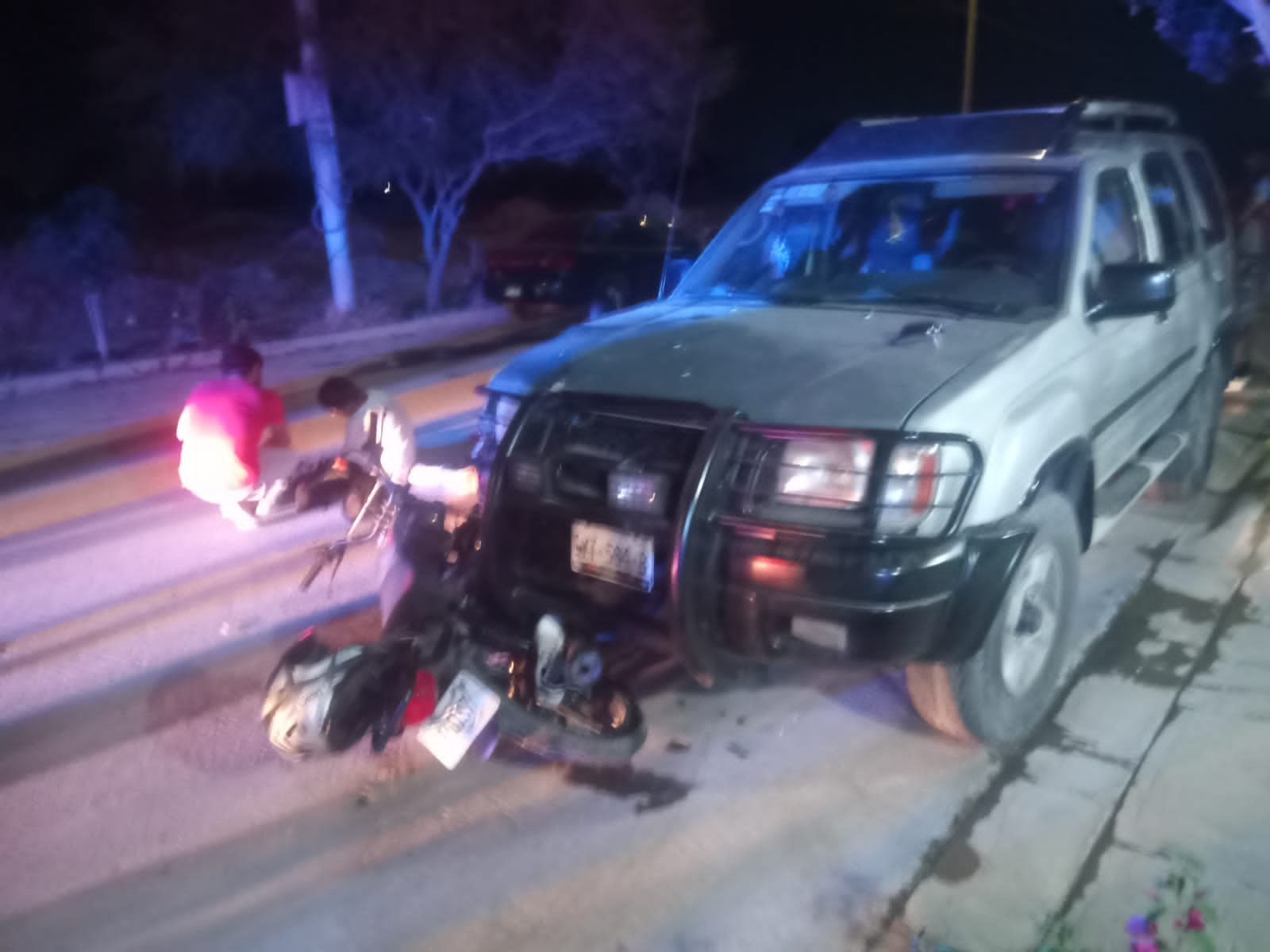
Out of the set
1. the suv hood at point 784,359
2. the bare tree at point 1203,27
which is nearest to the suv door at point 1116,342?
the suv hood at point 784,359

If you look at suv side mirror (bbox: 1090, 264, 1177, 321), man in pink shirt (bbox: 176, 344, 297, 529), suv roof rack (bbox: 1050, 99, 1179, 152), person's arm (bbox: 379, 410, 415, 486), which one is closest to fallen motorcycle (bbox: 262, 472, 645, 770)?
person's arm (bbox: 379, 410, 415, 486)

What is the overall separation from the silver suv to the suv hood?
0.01 meters

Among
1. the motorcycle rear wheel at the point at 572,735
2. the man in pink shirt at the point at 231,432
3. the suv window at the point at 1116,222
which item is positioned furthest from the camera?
the man in pink shirt at the point at 231,432

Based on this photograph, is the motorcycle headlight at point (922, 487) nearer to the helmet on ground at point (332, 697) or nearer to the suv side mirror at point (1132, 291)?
the suv side mirror at point (1132, 291)

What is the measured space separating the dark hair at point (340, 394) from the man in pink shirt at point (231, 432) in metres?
0.61

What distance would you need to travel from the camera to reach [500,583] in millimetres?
3422

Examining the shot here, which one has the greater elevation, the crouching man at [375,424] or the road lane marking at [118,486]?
the crouching man at [375,424]

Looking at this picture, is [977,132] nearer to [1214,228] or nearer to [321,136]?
[1214,228]

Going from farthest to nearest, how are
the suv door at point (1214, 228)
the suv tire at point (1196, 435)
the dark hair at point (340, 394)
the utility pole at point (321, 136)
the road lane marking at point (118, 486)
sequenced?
the utility pole at point (321, 136) < the road lane marking at point (118, 486) < the suv tire at point (1196, 435) < the suv door at point (1214, 228) < the dark hair at point (340, 394)

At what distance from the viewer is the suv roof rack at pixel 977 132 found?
4070 mm

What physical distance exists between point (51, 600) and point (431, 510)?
269 centimetres

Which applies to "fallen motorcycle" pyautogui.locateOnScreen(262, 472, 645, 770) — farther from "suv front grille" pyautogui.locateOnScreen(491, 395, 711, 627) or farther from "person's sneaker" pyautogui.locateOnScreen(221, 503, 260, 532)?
"person's sneaker" pyautogui.locateOnScreen(221, 503, 260, 532)

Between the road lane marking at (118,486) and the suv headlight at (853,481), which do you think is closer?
the suv headlight at (853,481)

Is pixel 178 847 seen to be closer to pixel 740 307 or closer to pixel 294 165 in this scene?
pixel 740 307
